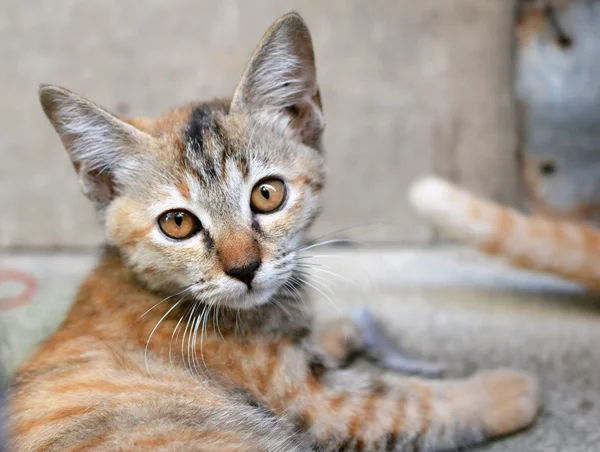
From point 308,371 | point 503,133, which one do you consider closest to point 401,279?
point 503,133

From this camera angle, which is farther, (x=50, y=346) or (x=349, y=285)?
(x=349, y=285)

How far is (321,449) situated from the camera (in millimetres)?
1135

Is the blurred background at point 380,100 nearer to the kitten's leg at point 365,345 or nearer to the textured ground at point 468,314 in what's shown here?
the textured ground at point 468,314

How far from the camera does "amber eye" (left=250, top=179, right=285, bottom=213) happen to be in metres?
1.17

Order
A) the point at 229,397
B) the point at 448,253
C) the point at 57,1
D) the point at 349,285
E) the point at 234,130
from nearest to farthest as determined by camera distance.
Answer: the point at 229,397
the point at 234,130
the point at 349,285
the point at 57,1
the point at 448,253

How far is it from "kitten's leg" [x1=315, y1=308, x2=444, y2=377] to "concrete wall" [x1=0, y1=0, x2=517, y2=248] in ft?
2.59

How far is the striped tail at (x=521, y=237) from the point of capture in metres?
1.86

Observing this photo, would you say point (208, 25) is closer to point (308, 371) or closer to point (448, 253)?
point (448, 253)

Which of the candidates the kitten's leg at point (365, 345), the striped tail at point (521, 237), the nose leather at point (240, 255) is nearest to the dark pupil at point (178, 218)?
the nose leather at point (240, 255)

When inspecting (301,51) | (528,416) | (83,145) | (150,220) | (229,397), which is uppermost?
(301,51)

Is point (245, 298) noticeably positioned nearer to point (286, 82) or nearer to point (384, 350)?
point (286, 82)

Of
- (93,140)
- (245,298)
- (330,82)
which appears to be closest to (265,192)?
(245,298)

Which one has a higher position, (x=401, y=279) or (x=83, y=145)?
(x=83, y=145)

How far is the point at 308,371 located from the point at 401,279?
1.28m
